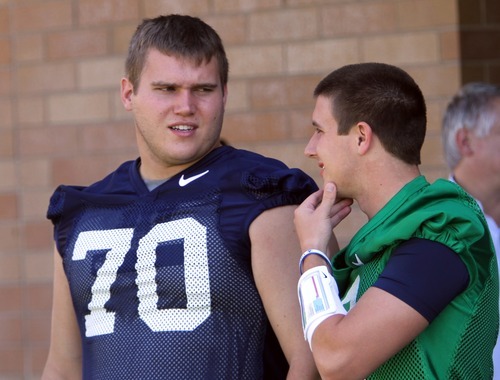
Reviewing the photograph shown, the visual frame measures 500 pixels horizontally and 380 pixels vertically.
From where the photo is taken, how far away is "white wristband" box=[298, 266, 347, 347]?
2.60 m

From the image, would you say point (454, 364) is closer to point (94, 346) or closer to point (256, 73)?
point (94, 346)

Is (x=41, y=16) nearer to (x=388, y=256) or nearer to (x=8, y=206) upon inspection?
(x=8, y=206)

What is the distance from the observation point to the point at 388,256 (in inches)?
104

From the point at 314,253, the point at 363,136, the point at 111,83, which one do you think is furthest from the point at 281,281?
the point at 111,83

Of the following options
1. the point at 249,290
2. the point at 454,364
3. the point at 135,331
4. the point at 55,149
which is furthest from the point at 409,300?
the point at 55,149

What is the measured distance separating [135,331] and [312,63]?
7.69 ft

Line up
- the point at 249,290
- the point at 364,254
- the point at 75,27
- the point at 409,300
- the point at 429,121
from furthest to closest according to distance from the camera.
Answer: the point at 75,27
the point at 429,121
the point at 249,290
the point at 364,254
the point at 409,300

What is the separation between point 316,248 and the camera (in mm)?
2721

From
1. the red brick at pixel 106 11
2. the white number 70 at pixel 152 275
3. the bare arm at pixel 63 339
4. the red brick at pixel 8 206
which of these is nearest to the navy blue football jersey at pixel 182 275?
the white number 70 at pixel 152 275

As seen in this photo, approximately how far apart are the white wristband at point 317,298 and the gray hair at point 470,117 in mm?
1917

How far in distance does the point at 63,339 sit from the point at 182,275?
0.66 m

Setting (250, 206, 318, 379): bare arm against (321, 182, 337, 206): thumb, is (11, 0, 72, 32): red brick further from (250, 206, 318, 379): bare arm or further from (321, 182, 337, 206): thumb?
(321, 182, 337, 206): thumb

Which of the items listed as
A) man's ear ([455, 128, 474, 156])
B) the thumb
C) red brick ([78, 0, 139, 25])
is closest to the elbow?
the thumb

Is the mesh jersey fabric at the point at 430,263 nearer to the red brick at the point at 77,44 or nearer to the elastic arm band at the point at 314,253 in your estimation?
the elastic arm band at the point at 314,253
